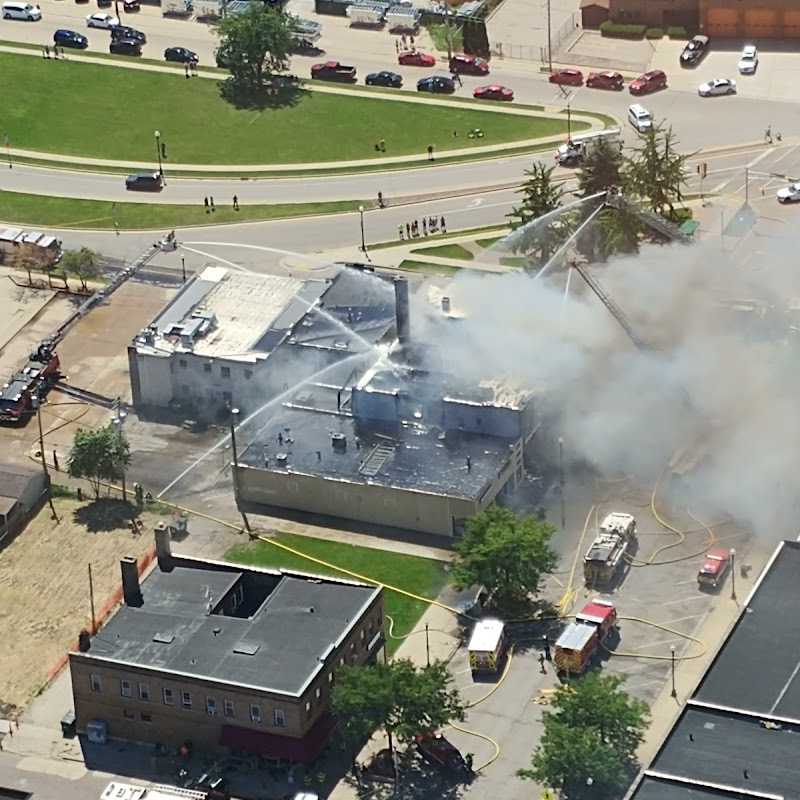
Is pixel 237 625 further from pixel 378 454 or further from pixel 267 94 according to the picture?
pixel 267 94

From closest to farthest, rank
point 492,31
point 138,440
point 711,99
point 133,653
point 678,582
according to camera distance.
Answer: point 133,653 < point 678,582 < point 138,440 < point 711,99 < point 492,31

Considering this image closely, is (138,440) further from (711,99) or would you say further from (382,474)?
(711,99)

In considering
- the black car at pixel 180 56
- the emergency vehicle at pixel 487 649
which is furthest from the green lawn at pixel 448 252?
the emergency vehicle at pixel 487 649

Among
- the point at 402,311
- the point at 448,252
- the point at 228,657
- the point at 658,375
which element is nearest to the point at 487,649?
the point at 228,657

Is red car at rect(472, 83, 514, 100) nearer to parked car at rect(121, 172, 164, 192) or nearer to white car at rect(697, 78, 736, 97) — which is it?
white car at rect(697, 78, 736, 97)

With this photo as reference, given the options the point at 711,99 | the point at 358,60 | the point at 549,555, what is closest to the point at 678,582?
the point at 549,555

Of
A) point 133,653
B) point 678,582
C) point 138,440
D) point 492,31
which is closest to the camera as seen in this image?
point 133,653
